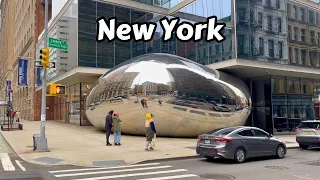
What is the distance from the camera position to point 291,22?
2831cm

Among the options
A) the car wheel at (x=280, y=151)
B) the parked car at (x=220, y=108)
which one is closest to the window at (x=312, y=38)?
the parked car at (x=220, y=108)

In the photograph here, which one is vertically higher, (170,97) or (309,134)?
(170,97)

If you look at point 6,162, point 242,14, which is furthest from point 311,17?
point 6,162

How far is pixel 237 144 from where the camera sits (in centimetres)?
1212

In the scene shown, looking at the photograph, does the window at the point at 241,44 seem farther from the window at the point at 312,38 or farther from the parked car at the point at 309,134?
the window at the point at 312,38

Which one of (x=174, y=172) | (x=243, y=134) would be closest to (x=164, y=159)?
(x=174, y=172)

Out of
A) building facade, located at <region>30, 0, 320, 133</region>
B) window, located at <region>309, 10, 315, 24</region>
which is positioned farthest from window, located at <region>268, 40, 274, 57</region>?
window, located at <region>309, 10, 315, 24</region>

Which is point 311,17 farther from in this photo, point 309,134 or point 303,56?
point 309,134

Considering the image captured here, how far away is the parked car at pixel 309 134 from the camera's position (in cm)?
1603

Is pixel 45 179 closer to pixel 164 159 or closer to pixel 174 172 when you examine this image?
pixel 174 172

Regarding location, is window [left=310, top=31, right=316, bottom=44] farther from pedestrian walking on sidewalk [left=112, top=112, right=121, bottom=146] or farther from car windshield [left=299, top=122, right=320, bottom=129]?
pedestrian walking on sidewalk [left=112, top=112, right=121, bottom=146]

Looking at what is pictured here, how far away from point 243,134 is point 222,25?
13.9 metres

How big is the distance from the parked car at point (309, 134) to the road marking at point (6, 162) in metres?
13.8

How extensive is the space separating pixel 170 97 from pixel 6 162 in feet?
33.3
